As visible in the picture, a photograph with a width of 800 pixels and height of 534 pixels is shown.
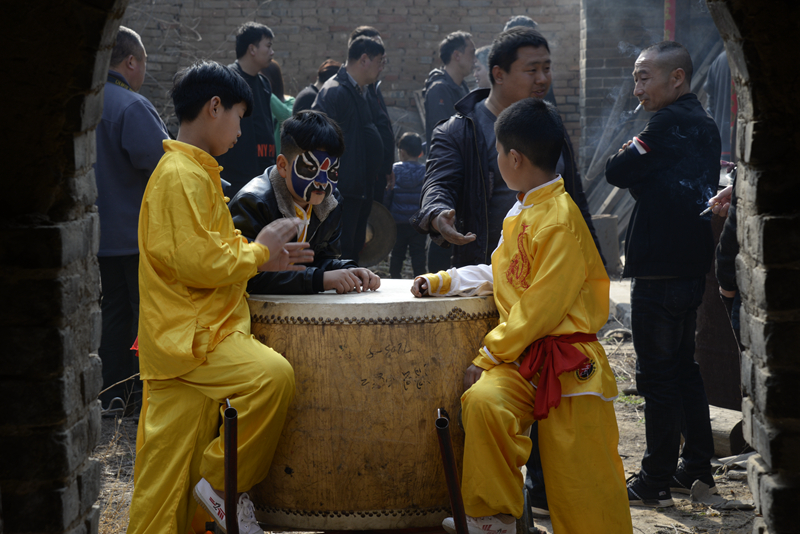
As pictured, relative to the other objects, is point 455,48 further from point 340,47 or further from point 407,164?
point 340,47

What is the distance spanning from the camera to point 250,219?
8.26ft

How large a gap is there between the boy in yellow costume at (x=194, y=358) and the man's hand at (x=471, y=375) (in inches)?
20.1

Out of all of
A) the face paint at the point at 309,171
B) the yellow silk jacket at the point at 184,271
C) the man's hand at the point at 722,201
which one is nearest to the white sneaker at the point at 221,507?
the yellow silk jacket at the point at 184,271

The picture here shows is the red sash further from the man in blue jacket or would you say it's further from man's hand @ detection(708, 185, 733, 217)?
the man in blue jacket

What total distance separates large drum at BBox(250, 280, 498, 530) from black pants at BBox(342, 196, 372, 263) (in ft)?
10.2

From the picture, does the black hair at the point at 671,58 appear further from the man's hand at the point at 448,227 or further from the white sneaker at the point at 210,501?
the white sneaker at the point at 210,501

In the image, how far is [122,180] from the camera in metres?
3.94

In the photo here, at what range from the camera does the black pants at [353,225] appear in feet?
17.6

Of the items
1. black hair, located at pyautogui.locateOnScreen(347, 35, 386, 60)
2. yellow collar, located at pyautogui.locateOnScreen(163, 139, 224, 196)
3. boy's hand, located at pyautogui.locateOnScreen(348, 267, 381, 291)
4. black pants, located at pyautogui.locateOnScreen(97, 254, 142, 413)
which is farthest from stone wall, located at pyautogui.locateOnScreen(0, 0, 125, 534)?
black hair, located at pyautogui.locateOnScreen(347, 35, 386, 60)

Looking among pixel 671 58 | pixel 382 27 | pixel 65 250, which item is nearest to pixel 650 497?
pixel 671 58

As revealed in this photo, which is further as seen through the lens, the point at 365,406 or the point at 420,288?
the point at 420,288

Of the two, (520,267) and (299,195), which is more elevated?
(299,195)

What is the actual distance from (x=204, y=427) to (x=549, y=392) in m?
1.01

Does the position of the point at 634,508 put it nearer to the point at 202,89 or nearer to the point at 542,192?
the point at 542,192
